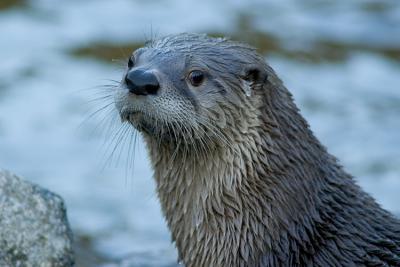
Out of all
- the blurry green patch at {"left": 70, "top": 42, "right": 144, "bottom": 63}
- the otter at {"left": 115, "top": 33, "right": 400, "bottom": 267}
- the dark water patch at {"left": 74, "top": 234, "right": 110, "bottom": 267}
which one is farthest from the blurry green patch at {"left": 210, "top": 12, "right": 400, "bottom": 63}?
the otter at {"left": 115, "top": 33, "right": 400, "bottom": 267}

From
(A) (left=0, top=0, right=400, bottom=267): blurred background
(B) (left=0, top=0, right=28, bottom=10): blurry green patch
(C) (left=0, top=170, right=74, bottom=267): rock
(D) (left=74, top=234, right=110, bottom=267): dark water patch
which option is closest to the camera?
(C) (left=0, top=170, right=74, bottom=267): rock

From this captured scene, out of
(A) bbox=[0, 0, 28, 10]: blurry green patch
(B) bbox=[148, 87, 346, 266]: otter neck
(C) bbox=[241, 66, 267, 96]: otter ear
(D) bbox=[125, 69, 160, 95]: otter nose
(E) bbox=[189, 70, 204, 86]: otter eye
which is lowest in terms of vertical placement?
(B) bbox=[148, 87, 346, 266]: otter neck

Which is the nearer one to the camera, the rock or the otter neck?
the otter neck

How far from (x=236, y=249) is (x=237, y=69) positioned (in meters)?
0.70

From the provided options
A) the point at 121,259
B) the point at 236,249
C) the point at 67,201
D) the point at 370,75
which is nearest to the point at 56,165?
the point at 67,201

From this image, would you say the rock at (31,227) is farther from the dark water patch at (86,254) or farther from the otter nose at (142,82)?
the otter nose at (142,82)

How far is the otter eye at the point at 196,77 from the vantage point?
4578 millimetres

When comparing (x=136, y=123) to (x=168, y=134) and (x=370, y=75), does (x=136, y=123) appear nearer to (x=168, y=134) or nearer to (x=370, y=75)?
(x=168, y=134)

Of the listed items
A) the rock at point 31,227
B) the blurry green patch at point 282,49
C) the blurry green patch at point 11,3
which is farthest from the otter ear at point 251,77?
the blurry green patch at point 11,3

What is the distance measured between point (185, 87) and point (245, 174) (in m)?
0.42

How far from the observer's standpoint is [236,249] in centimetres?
471

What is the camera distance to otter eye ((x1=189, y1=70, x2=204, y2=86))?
4.58 metres

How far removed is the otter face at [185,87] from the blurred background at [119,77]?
153 centimetres

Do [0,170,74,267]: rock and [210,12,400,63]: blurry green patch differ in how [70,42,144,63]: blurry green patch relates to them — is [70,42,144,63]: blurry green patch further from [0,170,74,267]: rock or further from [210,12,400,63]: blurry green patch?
[0,170,74,267]: rock
